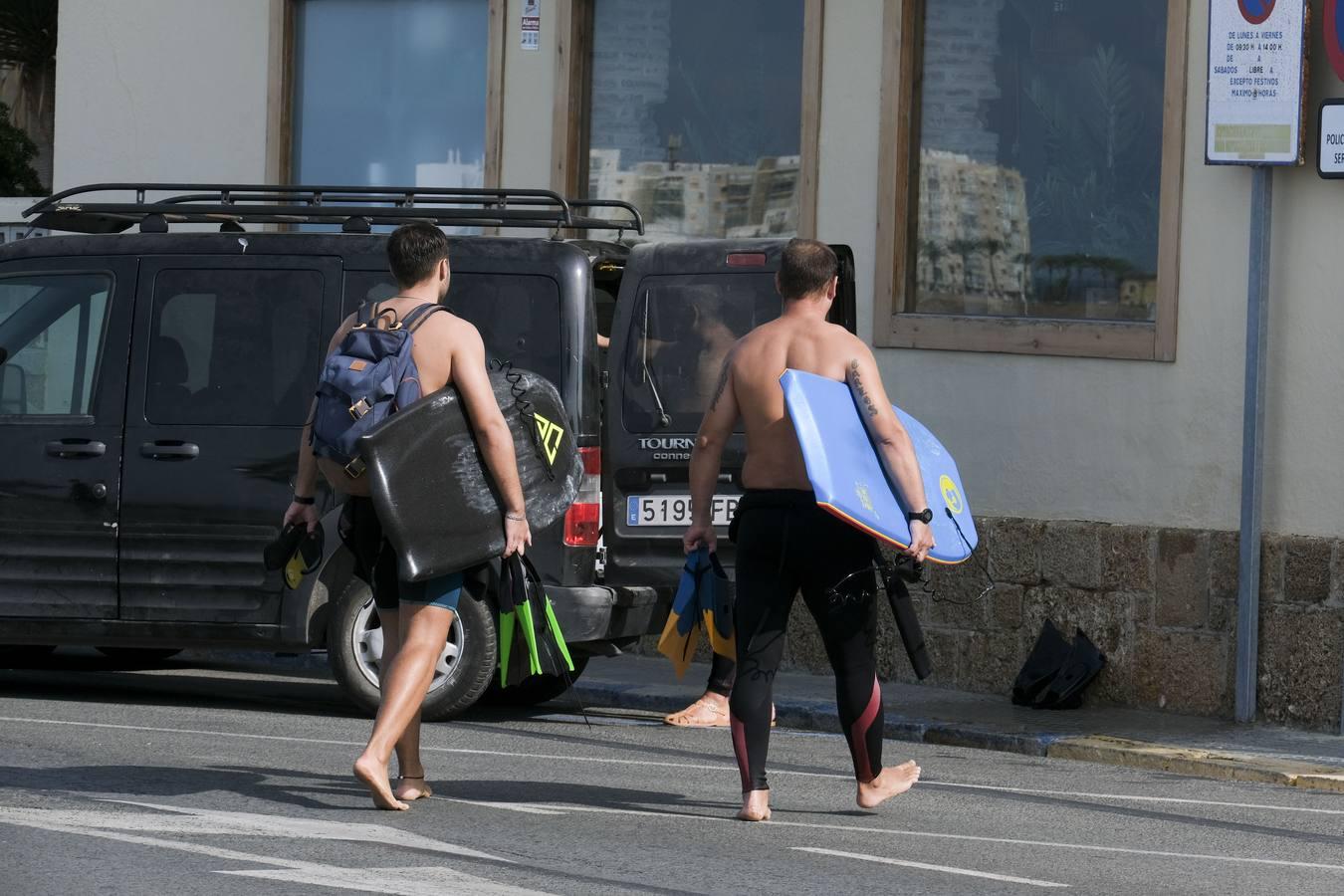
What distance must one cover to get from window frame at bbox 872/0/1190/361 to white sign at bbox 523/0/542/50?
244 centimetres

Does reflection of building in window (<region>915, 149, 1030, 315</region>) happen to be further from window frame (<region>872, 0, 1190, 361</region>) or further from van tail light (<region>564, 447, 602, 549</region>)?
van tail light (<region>564, 447, 602, 549</region>)

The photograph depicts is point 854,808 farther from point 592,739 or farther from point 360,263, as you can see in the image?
point 360,263

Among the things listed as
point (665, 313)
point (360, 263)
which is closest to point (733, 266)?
point (665, 313)

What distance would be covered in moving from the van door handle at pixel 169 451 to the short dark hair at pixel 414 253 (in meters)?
2.80

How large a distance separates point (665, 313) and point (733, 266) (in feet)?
1.21

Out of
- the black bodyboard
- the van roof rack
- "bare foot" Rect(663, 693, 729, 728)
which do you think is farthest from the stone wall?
the black bodyboard

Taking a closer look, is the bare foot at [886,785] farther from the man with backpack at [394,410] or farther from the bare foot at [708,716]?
the bare foot at [708,716]

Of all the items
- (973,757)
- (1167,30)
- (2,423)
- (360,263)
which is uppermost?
(1167,30)

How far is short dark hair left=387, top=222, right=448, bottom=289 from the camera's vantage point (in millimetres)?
7203

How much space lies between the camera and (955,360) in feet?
39.4

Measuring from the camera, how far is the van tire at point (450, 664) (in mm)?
9438

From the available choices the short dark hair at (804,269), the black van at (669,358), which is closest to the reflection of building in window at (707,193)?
the black van at (669,358)

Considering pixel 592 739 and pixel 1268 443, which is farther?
pixel 1268 443

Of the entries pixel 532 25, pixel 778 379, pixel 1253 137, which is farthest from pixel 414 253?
pixel 532 25
